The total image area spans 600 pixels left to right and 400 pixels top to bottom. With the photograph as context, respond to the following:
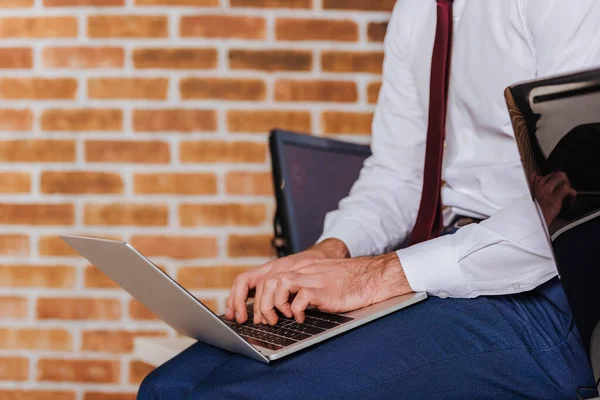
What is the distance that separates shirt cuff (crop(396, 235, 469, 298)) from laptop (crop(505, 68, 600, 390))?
0.33 m

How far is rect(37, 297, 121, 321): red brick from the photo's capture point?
1727 mm

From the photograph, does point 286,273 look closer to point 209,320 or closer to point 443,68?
point 209,320

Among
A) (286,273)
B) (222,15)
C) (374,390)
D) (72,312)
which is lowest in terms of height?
(72,312)

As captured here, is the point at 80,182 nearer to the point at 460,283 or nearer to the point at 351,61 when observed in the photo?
the point at 351,61

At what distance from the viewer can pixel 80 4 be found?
168 centimetres

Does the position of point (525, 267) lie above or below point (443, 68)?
below

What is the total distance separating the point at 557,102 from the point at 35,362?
166cm

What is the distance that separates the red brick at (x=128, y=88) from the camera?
5.52ft

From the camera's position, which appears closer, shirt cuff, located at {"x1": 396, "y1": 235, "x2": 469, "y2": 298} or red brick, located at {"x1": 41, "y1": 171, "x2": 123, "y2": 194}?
shirt cuff, located at {"x1": 396, "y1": 235, "x2": 469, "y2": 298}

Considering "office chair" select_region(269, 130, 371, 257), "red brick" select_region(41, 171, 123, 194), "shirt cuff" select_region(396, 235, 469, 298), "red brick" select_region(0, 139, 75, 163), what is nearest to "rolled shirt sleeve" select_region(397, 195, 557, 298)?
"shirt cuff" select_region(396, 235, 469, 298)

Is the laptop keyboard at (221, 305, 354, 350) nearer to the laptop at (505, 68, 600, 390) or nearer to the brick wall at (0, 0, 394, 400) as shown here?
the laptop at (505, 68, 600, 390)

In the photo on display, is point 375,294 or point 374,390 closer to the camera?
point 374,390

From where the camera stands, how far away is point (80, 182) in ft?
5.60

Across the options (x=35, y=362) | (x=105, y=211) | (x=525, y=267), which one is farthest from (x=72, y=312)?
(x=525, y=267)
